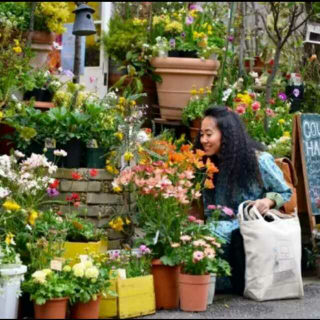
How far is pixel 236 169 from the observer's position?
224 inches

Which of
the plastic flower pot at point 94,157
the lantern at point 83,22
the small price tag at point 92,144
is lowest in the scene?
the plastic flower pot at point 94,157

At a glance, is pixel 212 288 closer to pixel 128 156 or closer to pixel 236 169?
pixel 236 169

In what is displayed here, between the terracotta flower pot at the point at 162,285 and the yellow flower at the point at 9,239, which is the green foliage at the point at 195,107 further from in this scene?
the yellow flower at the point at 9,239

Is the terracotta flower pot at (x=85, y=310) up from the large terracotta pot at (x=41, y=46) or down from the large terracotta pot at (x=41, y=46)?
down

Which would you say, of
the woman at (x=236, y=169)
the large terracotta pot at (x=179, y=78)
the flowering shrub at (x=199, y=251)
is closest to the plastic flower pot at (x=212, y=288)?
the flowering shrub at (x=199, y=251)

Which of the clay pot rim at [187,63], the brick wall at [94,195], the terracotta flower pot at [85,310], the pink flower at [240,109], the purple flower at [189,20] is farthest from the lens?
the purple flower at [189,20]

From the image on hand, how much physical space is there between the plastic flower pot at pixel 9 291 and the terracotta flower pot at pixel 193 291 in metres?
0.99

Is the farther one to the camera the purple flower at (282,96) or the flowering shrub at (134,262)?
the purple flower at (282,96)

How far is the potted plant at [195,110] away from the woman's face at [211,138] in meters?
2.02

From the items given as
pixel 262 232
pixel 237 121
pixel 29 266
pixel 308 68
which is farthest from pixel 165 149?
pixel 308 68

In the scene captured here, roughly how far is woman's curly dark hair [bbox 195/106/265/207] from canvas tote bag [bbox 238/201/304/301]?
13.9 inches

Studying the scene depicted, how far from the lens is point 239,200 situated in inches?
227

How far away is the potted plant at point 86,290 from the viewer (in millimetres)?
4594

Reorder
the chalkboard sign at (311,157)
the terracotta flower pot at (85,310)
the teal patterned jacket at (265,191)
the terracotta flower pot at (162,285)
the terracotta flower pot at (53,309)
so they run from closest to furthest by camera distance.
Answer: the terracotta flower pot at (53,309) → the terracotta flower pot at (85,310) → the terracotta flower pot at (162,285) → the teal patterned jacket at (265,191) → the chalkboard sign at (311,157)
